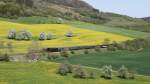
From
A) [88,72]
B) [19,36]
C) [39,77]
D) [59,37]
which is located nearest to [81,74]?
[88,72]

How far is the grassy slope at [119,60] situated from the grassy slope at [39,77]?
706 cm

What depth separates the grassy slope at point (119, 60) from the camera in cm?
7531

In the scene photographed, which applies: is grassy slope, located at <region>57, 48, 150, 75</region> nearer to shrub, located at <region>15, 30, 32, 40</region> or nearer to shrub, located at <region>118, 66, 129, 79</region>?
shrub, located at <region>118, 66, 129, 79</region>

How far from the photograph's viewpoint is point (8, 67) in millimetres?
69625

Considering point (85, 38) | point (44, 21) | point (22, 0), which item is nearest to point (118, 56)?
point (85, 38)

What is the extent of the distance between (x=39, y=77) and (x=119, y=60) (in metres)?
22.5

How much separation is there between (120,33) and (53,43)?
35.1m

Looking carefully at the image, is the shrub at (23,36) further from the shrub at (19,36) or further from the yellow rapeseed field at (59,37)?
the yellow rapeseed field at (59,37)

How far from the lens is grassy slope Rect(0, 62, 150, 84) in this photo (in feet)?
199

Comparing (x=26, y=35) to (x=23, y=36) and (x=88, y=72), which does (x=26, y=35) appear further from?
(x=88, y=72)

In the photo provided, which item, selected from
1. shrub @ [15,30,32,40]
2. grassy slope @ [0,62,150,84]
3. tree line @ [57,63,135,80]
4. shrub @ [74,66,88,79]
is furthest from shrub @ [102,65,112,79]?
shrub @ [15,30,32,40]

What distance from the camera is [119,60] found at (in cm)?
8200

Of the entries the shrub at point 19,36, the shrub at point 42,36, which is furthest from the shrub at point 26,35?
the shrub at point 42,36

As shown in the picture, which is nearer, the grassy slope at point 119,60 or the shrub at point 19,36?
the grassy slope at point 119,60
